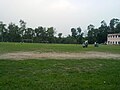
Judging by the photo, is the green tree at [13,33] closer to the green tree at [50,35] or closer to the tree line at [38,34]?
the tree line at [38,34]

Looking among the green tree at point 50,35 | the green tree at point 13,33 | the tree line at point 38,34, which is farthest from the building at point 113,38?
the green tree at point 13,33

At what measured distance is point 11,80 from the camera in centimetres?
862

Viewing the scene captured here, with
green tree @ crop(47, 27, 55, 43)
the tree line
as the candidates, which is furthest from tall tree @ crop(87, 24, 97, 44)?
green tree @ crop(47, 27, 55, 43)

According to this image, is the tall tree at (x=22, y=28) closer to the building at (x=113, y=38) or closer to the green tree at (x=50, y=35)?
the green tree at (x=50, y=35)

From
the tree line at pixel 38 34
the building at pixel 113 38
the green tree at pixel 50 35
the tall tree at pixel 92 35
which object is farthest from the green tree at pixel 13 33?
the building at pixel 113 38

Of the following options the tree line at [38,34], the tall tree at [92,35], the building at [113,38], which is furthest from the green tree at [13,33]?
the building at [113,38]

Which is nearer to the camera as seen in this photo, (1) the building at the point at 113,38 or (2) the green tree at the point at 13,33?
(1) the building at the point at 113,38

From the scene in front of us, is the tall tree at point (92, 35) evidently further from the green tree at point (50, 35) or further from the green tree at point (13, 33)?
the green tree at point (13, 33)

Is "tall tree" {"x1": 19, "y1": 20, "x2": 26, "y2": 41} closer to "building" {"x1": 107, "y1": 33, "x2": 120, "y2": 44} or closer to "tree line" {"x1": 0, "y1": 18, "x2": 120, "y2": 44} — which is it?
"tree line" {"x1": 0, "y1": 18, "x2": 120, "y2": 44}

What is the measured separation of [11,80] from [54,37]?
4673 inches

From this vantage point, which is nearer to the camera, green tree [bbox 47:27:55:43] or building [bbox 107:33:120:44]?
building [bbox 107:33:120:44]

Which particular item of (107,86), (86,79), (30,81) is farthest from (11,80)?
(107,86)

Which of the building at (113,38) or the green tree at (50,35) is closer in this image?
the building at (113,38)

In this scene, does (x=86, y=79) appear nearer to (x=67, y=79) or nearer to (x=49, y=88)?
(x=67, y=79)
